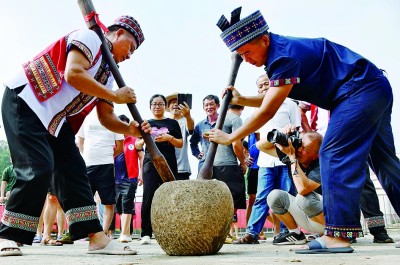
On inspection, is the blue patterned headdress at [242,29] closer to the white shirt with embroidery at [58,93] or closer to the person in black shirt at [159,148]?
the white shirt with embroidery at [58,93]

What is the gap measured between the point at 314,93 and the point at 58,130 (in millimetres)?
1838

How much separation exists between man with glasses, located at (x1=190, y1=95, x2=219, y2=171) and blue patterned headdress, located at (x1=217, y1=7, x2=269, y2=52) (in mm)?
3122

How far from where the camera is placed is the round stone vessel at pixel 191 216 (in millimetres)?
2846

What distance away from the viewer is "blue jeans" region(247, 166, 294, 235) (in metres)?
4.95

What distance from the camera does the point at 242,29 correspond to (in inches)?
116

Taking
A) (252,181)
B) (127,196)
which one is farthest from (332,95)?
(127,196)

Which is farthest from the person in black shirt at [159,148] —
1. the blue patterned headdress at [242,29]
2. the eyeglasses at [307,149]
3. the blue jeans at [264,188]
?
the blue patterned headdress at [242,29]

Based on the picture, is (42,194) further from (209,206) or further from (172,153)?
(172,153)

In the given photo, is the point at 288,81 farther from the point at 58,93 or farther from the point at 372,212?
the point at 372,212

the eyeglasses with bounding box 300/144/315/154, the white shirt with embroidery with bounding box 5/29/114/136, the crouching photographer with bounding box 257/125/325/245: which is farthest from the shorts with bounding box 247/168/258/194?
the white shirt with embroidery with bounding box 5/29/114/136

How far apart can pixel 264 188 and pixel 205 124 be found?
1511mm

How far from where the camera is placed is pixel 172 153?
18.3 ft

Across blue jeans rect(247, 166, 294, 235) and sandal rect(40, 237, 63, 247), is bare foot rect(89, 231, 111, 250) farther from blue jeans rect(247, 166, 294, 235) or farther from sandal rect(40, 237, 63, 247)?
blue jeans rect(247, 166, 294, 235)

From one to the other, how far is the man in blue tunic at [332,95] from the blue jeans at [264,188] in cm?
202
